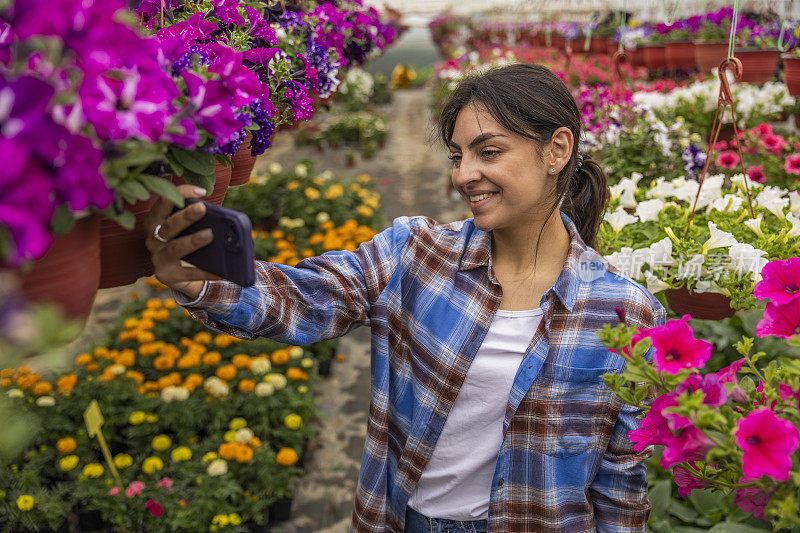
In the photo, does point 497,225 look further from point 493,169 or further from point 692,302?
point 692,302

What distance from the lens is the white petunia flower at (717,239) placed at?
4.68 feet

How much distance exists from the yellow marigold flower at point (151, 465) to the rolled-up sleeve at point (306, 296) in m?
1.38

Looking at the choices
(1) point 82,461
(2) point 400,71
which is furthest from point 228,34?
(2) point 400,71

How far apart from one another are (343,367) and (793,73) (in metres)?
2.96

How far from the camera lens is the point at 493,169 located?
133 cm

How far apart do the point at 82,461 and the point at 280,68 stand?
2.13m

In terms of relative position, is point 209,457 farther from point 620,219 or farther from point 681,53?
point 681,53

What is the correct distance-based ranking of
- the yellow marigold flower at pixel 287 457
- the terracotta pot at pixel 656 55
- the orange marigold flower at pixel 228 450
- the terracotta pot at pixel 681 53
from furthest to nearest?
the terracotta pot at pixel 656 55, the terracotta pot at pixel 681 53, the yellow marigold flower at pixel 287 457, the orange marigold flower at pixel 228 450

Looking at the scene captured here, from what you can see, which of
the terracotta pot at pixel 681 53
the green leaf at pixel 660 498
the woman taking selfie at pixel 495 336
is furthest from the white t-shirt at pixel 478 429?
the terracotta pot at pixel 681 53

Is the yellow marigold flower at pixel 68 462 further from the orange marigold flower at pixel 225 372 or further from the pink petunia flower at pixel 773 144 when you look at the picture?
the pink petunia flower at pixel 773 144

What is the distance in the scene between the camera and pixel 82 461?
2.54m

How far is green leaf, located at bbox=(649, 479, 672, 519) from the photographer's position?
2.10 metres

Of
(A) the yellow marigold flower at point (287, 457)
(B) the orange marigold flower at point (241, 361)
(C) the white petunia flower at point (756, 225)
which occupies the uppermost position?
(C) the white petunia flower at point (756, 225)

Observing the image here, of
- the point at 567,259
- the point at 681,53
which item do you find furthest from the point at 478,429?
the point at 681,53
